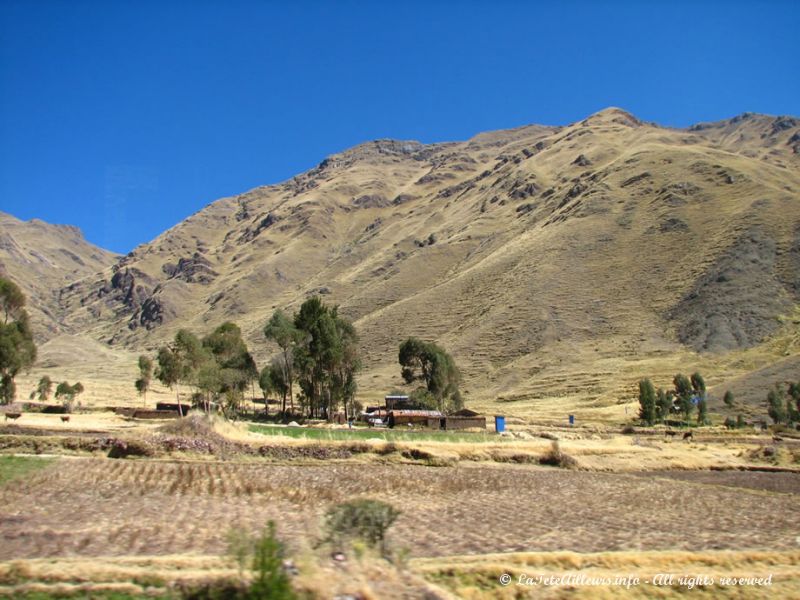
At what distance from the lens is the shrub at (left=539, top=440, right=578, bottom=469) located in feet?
117

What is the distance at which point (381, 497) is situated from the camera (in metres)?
19.9

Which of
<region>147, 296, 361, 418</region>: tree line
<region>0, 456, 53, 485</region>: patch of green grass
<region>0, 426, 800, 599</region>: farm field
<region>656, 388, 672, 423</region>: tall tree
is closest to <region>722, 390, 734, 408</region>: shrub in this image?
<region>656, 388, 672, 423</region>: tall tree

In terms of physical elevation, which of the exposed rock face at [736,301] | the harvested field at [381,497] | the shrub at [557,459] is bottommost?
the shrub at [557,459]

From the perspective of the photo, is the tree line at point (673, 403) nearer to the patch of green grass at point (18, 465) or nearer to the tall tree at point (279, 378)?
the tall tree at point (279, 378)

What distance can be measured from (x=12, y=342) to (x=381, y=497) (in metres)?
59.2

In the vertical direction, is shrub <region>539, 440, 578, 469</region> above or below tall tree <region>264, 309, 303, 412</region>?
below

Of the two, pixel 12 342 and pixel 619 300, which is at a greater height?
pixel 619 300

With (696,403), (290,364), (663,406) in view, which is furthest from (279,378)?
(696,403)

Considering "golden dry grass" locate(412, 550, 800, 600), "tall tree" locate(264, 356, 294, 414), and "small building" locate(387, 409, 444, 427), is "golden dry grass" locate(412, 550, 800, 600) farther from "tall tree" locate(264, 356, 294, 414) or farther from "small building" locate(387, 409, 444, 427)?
"tall tree" locate(264, 356, 294, 414)

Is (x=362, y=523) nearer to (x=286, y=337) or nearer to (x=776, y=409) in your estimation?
(x=286, y=337)

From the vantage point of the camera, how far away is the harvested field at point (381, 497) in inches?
491

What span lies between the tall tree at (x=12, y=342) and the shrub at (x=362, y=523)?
64.8 m

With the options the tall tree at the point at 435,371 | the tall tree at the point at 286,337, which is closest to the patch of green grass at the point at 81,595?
the tall tree at the point at 286,337

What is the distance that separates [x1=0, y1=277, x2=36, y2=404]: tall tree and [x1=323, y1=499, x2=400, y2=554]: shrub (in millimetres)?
64823
